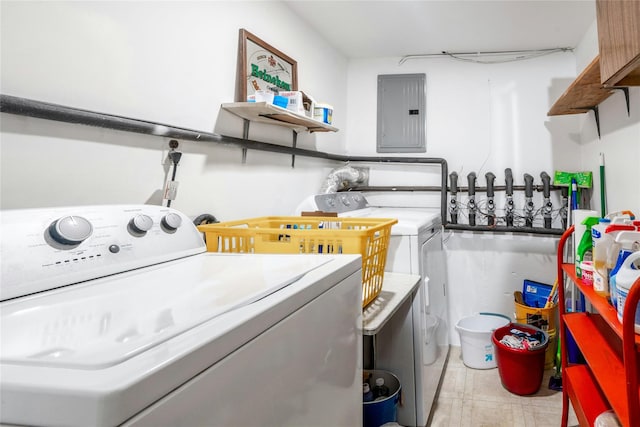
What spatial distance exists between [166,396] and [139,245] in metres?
0.62

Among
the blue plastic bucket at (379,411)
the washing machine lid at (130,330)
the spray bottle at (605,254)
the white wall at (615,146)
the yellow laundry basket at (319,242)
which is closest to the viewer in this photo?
the washing machine lid at (130,330)

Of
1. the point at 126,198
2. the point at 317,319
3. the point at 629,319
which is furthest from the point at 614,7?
the point at 126,198

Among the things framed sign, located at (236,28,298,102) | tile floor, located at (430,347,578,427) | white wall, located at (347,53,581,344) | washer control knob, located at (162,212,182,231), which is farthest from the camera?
white wall, located at (347,53,581,344)

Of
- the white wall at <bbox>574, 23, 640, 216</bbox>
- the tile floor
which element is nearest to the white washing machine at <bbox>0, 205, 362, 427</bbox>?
the tile floor

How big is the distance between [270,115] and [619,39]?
1.39 metres

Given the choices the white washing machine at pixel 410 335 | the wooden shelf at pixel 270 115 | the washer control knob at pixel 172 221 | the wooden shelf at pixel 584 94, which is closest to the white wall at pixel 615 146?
the wooden shelf at pixel 584 94

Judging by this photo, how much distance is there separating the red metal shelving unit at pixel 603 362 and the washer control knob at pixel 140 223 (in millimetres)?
1264

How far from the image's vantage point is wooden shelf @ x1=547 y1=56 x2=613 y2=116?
1783 mm

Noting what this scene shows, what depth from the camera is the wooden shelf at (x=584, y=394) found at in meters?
1.47

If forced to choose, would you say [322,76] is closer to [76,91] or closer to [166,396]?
[76,91]

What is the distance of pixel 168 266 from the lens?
967 millimetres

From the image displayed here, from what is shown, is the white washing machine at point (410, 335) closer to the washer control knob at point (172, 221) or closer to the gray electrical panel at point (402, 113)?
the washer control knob at point (172, 221)

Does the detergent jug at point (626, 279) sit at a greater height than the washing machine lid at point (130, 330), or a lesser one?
lesser

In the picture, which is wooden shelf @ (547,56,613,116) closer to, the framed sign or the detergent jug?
the detergent jug
